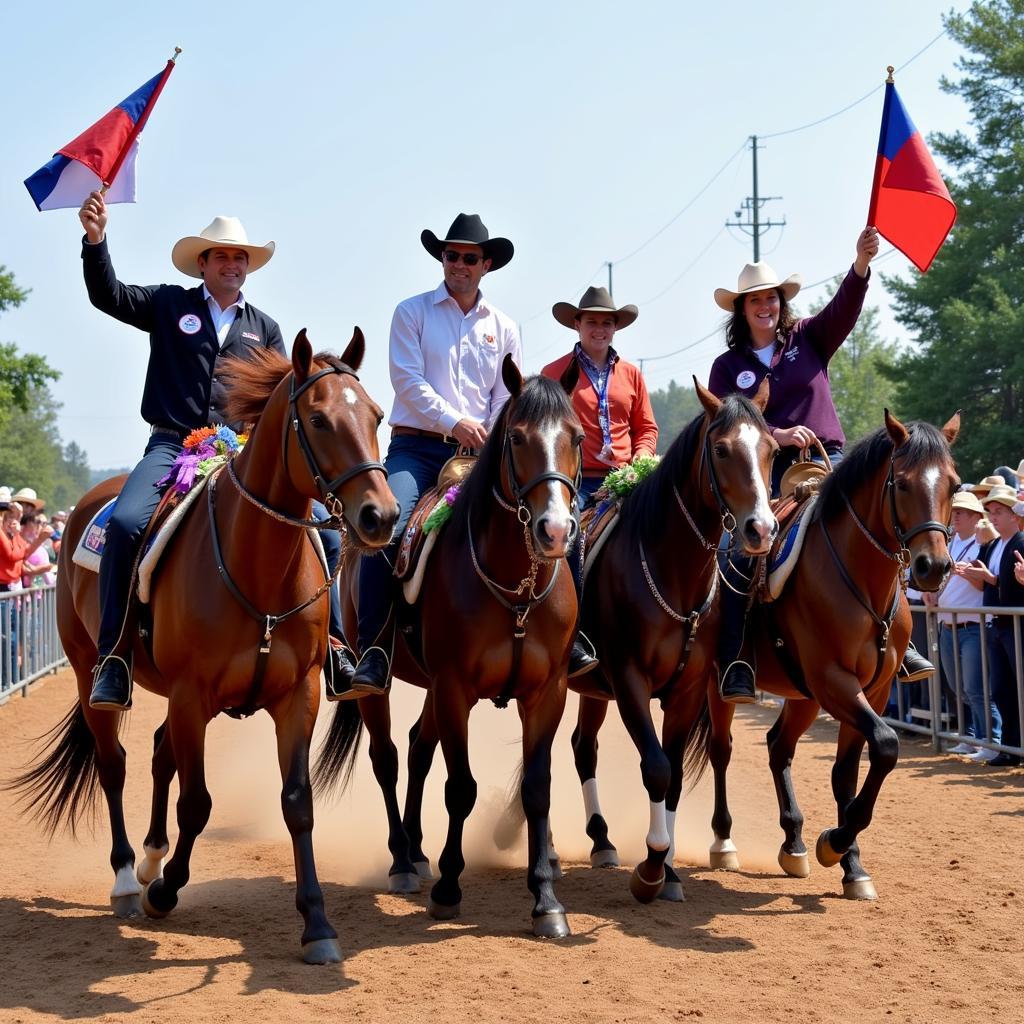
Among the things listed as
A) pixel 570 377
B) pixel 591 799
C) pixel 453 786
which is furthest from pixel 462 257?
pixel 591 799

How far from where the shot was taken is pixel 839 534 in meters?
7.62

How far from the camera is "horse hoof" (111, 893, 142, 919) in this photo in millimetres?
7098

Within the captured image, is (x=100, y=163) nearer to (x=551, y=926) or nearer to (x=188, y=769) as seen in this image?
(x=188, y=769)

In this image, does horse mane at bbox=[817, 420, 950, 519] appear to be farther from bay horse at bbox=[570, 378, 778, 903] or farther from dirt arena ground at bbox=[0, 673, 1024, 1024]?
dirt arena ground at bbox=[0, 673, 1024, 1024]

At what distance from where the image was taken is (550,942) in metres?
6.45

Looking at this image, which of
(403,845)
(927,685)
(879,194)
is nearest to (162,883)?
(403,845)

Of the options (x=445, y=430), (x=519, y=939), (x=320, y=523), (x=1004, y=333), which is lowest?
(x=519, y=939)

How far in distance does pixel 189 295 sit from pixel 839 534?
3.95 metres

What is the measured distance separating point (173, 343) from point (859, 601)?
410 centimetres

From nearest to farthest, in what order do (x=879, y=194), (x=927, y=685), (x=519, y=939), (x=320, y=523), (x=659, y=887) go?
(x=320, y=523)
(x=519, y=939)
(x=659, y=887)
(x=879, y=194)
(x=927, y=685)

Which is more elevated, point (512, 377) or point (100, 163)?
point (100, 163)

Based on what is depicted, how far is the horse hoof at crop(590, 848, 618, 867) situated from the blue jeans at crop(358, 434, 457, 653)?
7.59 ft

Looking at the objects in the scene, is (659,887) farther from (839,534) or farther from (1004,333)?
(1004,333)

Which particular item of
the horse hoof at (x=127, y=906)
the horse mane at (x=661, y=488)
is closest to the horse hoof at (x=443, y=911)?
the horse hoof at (x=127, y=906)
